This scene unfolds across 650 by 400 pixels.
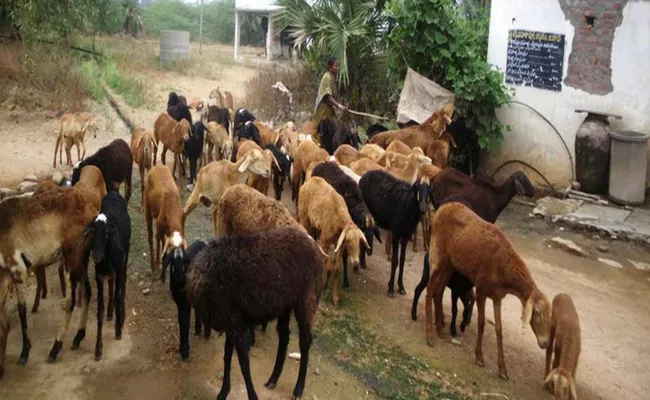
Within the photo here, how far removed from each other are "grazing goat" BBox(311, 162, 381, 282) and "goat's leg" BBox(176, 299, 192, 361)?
2237 mm

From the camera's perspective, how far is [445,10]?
12039mm

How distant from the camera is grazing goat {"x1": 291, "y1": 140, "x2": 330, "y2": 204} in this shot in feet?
32.9

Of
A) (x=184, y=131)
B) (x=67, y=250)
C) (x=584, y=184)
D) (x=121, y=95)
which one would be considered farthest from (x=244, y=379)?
(x=121, y=95)

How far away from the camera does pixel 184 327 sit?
609 cm

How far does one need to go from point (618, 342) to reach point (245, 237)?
469 cm

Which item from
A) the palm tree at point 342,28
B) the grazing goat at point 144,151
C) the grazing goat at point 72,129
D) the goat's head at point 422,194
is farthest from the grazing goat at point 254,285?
the palm tree at point 342,28

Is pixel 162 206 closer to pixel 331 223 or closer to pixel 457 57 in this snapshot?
pixel 331 223

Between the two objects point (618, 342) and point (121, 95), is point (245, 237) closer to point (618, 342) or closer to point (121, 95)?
point (618, 342)

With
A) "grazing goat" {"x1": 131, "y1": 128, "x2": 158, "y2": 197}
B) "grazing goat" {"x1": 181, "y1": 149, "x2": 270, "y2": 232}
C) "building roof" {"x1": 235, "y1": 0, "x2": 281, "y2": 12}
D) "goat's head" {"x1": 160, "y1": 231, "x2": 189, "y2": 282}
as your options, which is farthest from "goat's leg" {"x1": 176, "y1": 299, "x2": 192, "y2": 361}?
"building roof" {"x1": 235, "y1": 0, "x2": 281, "y2": 12}

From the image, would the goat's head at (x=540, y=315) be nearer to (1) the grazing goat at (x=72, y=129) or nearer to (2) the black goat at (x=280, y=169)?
(2) the black goat at (x=280, y=169)

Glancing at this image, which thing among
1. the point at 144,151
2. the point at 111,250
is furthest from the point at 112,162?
the point at 111,250

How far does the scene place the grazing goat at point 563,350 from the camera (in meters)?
5.28

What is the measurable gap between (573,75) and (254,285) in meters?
9.09

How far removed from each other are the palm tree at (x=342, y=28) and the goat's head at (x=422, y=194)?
283 inches
